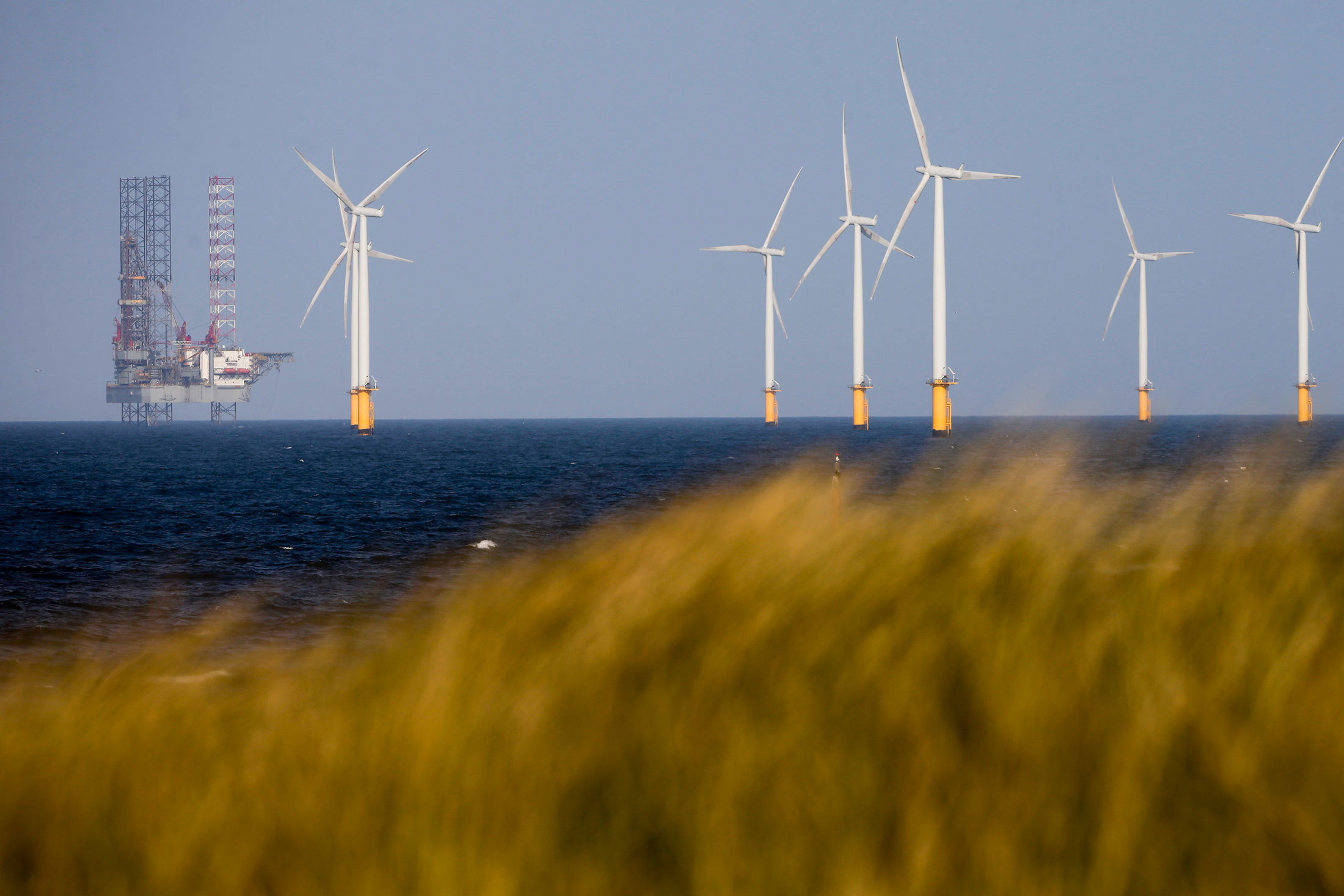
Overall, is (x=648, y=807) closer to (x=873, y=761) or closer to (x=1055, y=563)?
(x=873, y=761)

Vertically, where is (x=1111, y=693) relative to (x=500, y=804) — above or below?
above

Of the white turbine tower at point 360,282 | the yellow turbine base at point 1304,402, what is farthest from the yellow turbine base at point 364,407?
the yellow turbine base at point 1304,402

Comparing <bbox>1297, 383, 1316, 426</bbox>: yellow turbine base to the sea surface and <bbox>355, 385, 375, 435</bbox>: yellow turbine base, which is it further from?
<bbox>355, 385, 375, 435</bbox>: yellow turbine base

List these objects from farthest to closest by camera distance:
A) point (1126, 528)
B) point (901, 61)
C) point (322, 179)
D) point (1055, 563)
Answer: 1. point (322, 179)
2. point (901, 61)
3. point (1126, 528)
4. point (1055, 563)

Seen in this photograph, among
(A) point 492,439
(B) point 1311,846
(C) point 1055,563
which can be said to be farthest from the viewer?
(A) point 492,439

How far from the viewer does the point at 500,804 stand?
11.2 ft

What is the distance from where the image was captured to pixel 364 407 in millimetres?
147250

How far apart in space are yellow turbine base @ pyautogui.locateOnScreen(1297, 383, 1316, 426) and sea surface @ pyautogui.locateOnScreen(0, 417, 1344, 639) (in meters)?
55.3

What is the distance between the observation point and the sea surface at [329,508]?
24016mm

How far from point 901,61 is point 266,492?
5395 cm

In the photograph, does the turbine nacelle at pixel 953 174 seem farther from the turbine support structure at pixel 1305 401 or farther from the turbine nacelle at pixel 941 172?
the turbine support structure at pixel 1305 401

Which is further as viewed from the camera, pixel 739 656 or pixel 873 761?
pixel 739 656

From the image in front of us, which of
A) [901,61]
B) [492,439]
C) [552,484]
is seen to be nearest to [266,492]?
[552,484]

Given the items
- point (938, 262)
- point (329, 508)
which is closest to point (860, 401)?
point (938, 262)
